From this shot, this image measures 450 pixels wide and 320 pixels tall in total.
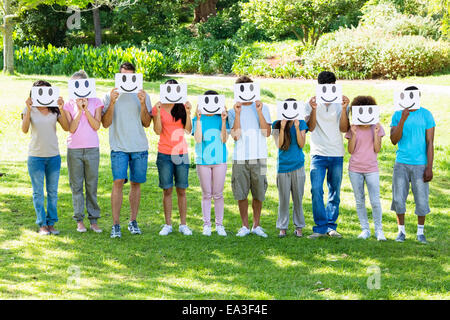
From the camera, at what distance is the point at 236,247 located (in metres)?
6.39

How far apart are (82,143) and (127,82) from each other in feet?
2.86

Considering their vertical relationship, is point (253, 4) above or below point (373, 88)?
above

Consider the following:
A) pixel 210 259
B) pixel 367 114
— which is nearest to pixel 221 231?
pixel 210 259

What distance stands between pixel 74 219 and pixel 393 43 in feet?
45.2

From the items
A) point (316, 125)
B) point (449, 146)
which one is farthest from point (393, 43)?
point (316, 125)

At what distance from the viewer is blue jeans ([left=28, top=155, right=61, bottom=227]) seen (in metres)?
6.61

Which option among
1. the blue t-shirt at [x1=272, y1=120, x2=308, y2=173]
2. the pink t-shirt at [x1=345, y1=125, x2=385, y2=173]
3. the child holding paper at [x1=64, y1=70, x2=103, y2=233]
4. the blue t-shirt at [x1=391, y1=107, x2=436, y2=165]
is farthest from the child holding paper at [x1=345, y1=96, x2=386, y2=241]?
the child holding paper at [x1=64, y1=70, x2=103, y2=233]

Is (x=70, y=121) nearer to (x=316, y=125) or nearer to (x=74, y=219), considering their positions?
(x=74, y=219)

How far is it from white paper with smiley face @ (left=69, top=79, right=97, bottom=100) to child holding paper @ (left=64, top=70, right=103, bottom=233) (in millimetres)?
52

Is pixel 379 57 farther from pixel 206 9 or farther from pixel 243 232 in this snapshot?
pixel 206 9

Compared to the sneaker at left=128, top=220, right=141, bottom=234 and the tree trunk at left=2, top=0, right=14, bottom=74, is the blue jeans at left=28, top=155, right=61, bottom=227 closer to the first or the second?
the sneaker at left=128, top=220, right=141, bottom=234

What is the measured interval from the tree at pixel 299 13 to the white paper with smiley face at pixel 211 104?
15.4 metres

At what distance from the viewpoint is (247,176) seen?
6680 mm

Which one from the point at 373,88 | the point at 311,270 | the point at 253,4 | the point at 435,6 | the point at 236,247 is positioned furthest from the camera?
the point at 253,4
